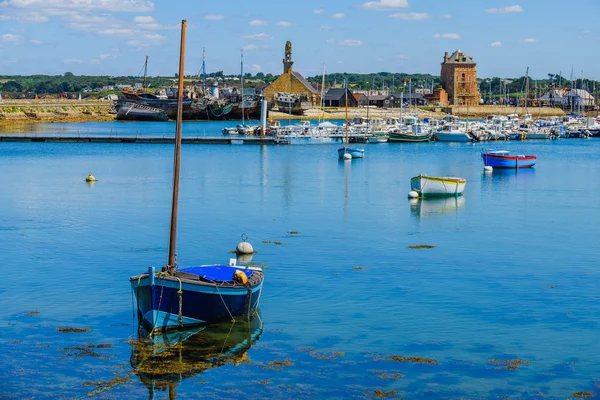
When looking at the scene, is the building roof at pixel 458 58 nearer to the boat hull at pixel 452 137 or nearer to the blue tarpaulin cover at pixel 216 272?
the boat hull at pixel 452 137

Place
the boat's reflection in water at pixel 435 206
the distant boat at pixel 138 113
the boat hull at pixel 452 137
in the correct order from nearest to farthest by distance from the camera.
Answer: the boat's reflection in water at pixel 435 206 → the boat hull at pixel 452 137 → the distant boat at pixel 138 113

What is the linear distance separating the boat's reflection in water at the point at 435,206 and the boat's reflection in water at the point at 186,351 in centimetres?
2310

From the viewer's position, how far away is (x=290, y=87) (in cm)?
18300

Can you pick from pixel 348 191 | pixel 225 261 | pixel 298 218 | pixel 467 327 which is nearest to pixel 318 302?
pixel 467 327

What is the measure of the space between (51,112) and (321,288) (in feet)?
469

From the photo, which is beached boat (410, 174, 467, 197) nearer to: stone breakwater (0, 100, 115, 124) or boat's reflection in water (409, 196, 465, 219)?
boat's reflection in water (409, 196, 465, 219)

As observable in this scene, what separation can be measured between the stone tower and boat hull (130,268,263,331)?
160 m

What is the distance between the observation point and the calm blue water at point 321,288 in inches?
739

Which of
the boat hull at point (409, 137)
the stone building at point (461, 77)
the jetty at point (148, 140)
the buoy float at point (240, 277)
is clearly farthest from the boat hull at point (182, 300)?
the stone building at point (461, 77)

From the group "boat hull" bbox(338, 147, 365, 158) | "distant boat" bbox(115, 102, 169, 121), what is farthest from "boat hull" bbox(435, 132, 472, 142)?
"distant boat" bbox(115, 102, 169, 121)

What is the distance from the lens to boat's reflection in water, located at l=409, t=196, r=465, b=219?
4509 cm

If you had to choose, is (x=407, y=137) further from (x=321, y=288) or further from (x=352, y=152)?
(x=321, y=288)

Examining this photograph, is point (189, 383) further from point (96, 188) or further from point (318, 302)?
point (96, 188)

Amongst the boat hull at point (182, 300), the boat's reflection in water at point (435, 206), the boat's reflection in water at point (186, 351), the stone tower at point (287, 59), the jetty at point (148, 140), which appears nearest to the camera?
the boat's reflection in water at point (186, 351)
